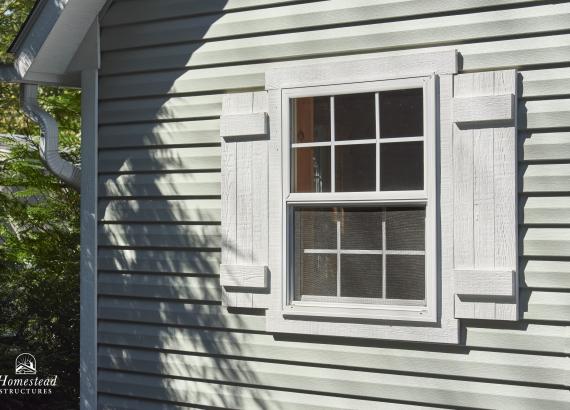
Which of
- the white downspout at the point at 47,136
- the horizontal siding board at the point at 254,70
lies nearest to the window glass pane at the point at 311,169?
the horizontal siding board at the point at 254,70

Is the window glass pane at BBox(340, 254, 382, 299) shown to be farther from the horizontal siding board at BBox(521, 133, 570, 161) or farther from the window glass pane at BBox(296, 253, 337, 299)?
the horizontal siding board at BBox(521, 133, 570, 161)

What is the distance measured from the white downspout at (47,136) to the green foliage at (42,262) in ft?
5.55

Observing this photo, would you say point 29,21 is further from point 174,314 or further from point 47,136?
point 174,314

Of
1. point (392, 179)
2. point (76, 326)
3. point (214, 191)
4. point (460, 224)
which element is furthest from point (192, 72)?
point (76, 326)

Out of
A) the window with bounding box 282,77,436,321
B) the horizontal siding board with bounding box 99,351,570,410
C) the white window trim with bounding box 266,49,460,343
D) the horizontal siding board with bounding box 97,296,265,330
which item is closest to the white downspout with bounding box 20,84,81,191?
the horizontal siding board with bounding box 97,296,265,330

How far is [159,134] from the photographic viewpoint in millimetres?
6035

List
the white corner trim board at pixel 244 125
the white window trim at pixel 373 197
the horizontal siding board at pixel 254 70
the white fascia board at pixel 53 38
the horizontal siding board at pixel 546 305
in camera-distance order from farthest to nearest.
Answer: the white fascia board at pixel 53 38
the white corner trim board at pixel 244 125
the white window trim at pixel 373 197
the horizontal siding board at pixel 254 70
the horizontal siding board at pixel 546 305

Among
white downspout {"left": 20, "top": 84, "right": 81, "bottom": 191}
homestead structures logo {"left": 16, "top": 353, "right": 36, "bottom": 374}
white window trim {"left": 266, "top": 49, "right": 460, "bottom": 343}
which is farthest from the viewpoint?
homestead structures logo {"left": 16, "top": 353, "right": 36, "bottom": 374}

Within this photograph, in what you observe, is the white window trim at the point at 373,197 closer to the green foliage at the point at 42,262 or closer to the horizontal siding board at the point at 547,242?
the horizontal siding board at the point at 547,242

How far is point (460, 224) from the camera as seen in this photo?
15.6 ft

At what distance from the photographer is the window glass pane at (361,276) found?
198 inches

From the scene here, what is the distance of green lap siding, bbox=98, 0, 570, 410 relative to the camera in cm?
454

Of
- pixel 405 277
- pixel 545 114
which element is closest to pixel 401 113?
pixel 545 114

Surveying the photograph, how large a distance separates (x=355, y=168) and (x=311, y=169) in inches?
12.3
